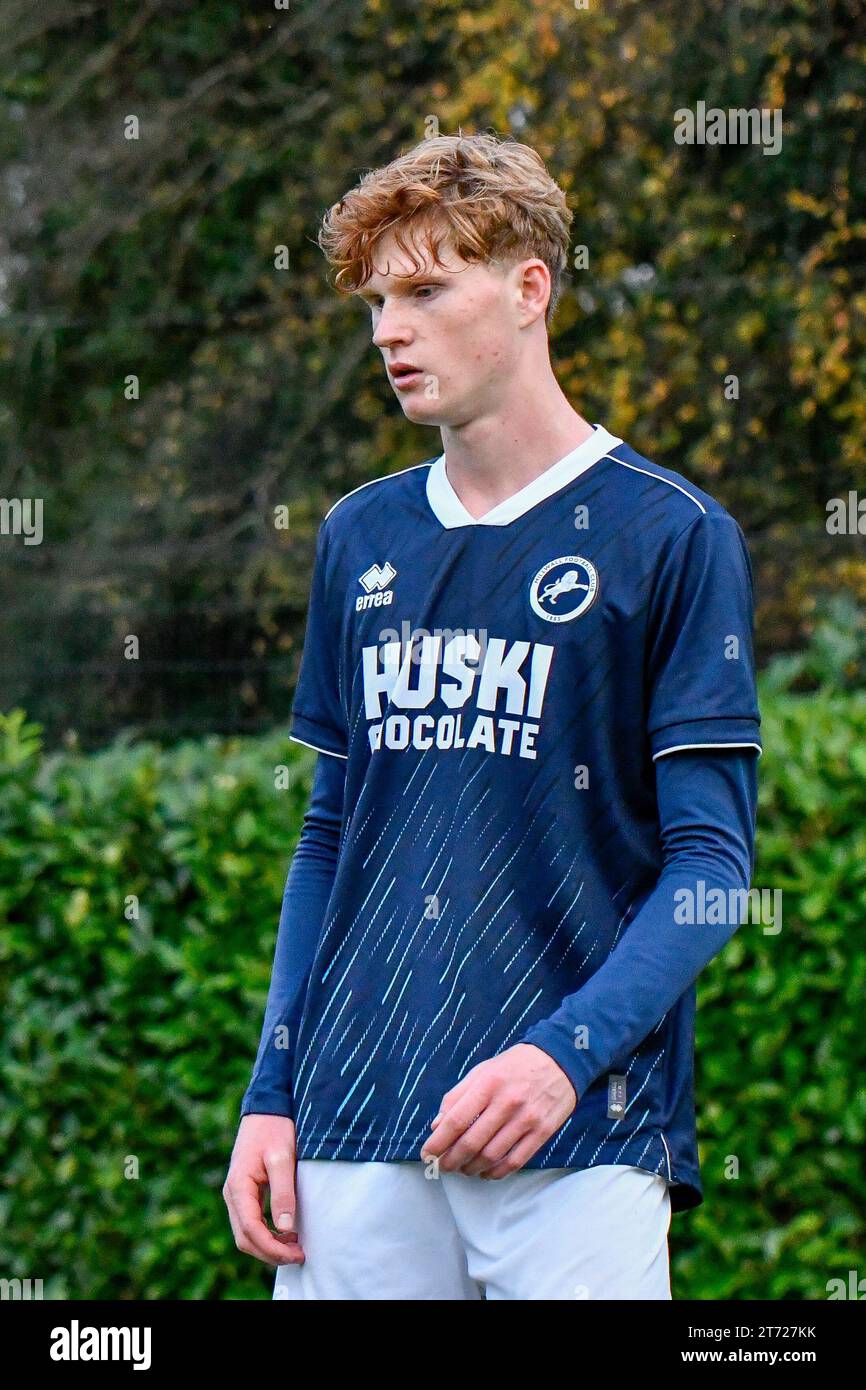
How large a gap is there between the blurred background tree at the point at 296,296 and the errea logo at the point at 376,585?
4137 millimetres

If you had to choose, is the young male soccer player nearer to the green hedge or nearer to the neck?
the neck

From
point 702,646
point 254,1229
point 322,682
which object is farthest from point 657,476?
point 254,1229

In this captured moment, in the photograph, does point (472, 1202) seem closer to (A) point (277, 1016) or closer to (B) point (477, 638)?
(A) point (277, 1016)

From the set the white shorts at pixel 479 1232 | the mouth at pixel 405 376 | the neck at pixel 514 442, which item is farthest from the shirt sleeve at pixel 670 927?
the mouth at pixel 405 376

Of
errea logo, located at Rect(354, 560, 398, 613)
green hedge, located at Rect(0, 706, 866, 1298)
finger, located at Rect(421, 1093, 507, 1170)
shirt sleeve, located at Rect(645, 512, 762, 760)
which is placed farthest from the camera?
green hedge, located at Rect(0, 706, 866, 1298)

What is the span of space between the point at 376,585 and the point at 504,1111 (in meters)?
0.70

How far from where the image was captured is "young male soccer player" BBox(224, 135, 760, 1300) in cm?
190

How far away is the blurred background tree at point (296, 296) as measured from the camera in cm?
659

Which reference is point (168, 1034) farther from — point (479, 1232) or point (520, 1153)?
point (520, 1153)

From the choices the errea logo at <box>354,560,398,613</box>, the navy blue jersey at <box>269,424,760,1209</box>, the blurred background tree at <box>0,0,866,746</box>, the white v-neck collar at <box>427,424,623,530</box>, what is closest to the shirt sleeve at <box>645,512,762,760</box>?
the navy blue jersey at <box>269,424,760,1209</box>

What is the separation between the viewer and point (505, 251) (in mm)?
2068

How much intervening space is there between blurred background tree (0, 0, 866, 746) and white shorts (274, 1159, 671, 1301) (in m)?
4.33

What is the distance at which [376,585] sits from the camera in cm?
214

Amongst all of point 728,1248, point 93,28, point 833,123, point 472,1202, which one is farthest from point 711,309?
point 472,1202
